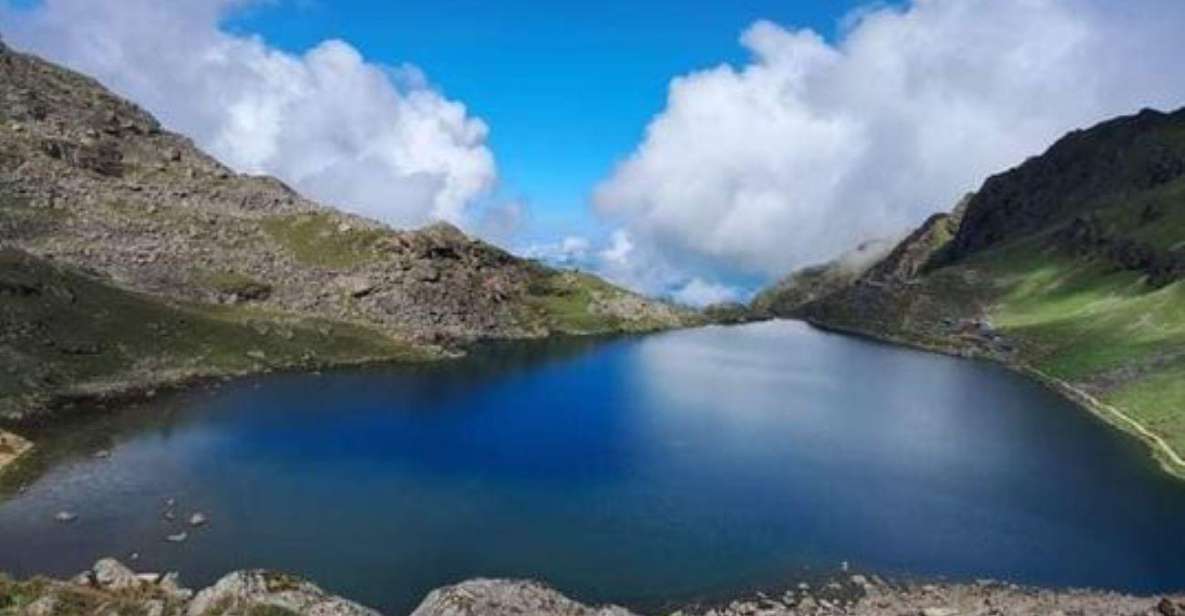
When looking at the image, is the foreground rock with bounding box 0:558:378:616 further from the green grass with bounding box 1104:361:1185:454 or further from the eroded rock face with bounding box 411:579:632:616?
the green grass with bounding box 1104:361:1185:454

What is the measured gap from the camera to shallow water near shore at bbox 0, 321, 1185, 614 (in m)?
74.8

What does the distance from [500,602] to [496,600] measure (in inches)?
9.5

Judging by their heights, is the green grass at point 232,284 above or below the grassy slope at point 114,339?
above

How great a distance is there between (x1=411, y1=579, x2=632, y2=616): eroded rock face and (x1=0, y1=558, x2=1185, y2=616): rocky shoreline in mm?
65

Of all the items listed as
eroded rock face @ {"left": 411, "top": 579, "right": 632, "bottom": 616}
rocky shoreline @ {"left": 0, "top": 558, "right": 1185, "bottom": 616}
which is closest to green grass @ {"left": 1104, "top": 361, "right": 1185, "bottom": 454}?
rocky shoreline @ {"left": 0, "top": 558, "right": 1185, "bottom": 616}

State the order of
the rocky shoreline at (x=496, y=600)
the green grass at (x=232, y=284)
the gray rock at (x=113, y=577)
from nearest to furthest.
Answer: the rocky shoreline at (x=496, y=600) < the gray rock at (x=113, y=577) < the green grass at (x=232, y=284)

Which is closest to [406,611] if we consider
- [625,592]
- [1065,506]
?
[625,592]

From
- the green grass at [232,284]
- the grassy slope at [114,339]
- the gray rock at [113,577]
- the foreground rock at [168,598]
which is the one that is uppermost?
the green grass at [232,284]

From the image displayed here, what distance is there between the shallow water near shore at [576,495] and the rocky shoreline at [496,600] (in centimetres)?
349

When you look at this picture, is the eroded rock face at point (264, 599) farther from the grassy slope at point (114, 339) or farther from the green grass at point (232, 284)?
the green grass at point (232, 284)

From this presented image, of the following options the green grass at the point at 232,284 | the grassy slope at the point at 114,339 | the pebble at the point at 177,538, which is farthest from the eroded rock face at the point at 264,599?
the green grass at the point at 232,284

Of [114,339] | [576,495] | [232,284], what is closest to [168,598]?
[576,495]

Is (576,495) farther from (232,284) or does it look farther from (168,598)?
(232,284)

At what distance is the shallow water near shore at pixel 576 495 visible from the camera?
74812mm
